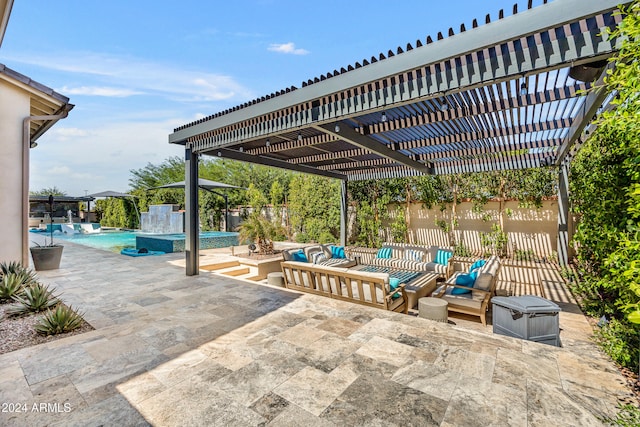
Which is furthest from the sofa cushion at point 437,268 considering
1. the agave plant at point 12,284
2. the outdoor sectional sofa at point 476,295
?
the agave plant at point 12,284

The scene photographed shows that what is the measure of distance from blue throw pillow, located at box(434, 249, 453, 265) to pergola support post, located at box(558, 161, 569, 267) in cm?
304

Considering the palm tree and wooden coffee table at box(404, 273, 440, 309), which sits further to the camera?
the palm tree

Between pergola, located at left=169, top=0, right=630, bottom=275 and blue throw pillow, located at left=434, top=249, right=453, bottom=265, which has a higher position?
pergola, located at left=169, top=0, right=630, bottom=275

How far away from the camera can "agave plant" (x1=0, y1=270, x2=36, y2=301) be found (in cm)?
444

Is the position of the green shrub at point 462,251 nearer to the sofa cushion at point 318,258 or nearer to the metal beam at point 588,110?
the metal beam at point 588,110

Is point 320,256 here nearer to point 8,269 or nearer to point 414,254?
point 414,254

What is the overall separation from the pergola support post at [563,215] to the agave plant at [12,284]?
11585 millimetres

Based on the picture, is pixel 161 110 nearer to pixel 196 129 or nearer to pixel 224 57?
pixel 224 57

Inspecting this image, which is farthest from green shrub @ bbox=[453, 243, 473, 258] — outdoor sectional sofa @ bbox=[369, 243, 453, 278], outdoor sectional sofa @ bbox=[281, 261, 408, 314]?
outdoor sectional sofa @ bbox=[281, 261, 408, 314]

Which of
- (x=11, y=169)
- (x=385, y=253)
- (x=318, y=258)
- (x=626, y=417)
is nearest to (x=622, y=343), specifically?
(x=626, y=417)

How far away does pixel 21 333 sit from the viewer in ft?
11.0

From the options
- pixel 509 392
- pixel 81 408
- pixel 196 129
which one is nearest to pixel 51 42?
pixel 196 129

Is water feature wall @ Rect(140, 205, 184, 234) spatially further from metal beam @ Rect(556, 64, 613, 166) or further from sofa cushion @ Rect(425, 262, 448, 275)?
metal beam @ Rect(556, 64, 613, 166)

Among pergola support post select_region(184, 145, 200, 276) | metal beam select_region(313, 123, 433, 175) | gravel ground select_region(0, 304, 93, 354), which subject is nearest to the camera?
gravel ground select_region(0, 304, 93, 354)
